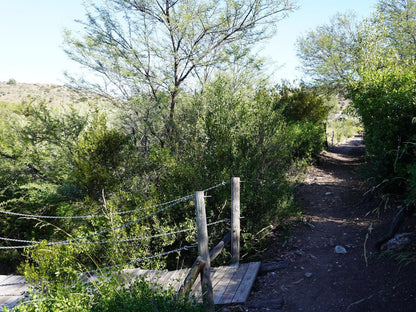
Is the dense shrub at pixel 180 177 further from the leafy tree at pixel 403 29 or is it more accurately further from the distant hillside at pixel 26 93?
the distant hillside at pixel 26 93

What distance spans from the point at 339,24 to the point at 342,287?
13614 mm

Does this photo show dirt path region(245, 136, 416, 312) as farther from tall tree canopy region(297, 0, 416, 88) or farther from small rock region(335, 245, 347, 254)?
tall tree canopy region(297, 0, 416, 88)

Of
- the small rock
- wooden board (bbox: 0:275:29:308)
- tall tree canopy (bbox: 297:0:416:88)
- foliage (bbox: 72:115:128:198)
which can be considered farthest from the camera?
tall tree canopy (bbox: 297:0:416:88)

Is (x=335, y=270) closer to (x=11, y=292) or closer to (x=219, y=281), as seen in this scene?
(x=219, y=281)

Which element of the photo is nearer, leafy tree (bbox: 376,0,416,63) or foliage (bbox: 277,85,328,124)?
leafy tree (bbox: 376,0,416,63)

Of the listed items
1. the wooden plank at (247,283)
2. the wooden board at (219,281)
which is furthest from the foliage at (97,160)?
the wooden plank at (247,283)

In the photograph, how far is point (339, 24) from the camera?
1460 cm

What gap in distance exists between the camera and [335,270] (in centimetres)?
467

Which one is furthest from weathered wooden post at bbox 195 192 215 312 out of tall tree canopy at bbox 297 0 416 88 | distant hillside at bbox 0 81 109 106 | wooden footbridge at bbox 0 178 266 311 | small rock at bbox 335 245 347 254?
distant hillside at bbox 0 81 109 106

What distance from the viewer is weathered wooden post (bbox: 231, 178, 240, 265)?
4.88 metres

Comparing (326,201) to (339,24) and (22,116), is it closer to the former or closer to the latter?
(22,116)

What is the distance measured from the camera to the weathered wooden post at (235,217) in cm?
488

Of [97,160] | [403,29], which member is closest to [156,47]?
[97,160]

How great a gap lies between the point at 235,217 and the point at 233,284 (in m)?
0.98
